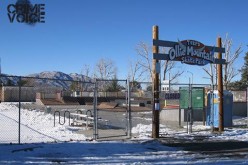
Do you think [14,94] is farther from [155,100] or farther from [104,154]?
[104,154]

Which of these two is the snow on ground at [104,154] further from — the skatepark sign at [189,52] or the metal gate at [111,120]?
the skatepark sign at [189,52]

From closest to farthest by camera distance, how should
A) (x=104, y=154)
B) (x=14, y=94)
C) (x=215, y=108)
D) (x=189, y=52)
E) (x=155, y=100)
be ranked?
(x=104, y=154) < (x=155, y=100) < (x=189, y=52) < (x=215, y=108) < (x=14, y=94)

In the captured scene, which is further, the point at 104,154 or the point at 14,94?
the point at 14,94

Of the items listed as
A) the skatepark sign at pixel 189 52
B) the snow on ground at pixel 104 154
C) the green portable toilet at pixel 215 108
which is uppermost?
the skatepark sign at pixel 189 52

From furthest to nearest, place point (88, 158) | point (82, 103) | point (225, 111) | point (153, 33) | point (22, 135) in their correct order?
1. point (82, 103)
2. point (225, 111)
3. point (22, 135)
4. point (153, 33)
5. point (88, 158)

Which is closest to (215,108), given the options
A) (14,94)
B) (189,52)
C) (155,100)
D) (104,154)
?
(189,52)

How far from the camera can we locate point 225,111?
21.2m

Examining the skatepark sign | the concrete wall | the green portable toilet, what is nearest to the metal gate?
the skatepark sign

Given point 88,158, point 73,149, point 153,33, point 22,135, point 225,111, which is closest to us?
point 88,158

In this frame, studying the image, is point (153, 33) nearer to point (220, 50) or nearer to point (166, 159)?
point (220, 50)

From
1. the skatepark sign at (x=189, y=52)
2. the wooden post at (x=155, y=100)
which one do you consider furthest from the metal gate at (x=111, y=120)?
the skatepark sign at (x=189, y=52)

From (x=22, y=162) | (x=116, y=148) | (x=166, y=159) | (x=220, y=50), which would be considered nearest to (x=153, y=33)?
(x=220, y=50)

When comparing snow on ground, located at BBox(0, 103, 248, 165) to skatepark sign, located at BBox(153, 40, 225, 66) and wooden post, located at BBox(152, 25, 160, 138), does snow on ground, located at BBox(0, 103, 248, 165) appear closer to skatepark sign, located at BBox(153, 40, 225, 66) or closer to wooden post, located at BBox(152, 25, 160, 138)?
wooden post, located at BBox(152, 25, 160, 138)

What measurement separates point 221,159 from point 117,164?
317 cm
